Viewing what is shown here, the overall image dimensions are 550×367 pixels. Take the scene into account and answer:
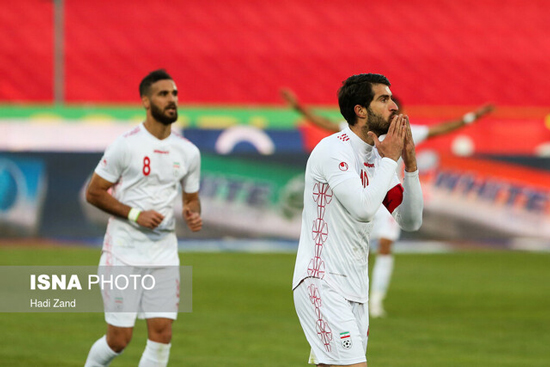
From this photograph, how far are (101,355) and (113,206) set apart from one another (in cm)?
94

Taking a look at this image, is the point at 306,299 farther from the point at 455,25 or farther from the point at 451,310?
the point at 455,25

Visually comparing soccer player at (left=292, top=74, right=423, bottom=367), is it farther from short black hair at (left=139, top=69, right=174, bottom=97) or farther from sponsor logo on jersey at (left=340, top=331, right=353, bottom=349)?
short black hair at (left=139, top=69, right=174, bottom=97)

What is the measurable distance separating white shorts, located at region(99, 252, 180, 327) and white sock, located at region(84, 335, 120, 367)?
0.49ft

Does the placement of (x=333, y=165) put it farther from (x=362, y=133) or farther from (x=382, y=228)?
(x=382, y=228)

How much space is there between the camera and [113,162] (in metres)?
6.32

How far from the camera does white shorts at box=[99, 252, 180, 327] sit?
6.20 meters

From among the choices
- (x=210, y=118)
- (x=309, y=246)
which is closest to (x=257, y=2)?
(x=210, y=118)

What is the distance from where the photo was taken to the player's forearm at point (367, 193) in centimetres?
453

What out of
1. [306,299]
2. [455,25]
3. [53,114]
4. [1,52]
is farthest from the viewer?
[455,25]

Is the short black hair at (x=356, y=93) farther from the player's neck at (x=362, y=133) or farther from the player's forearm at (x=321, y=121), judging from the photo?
the player's forearm at (x=321, y=121)

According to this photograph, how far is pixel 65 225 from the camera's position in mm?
17188

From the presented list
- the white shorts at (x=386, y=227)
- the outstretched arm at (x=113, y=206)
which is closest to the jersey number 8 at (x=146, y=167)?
the outstretched arm at (x=113, y=206)

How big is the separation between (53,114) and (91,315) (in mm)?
10278

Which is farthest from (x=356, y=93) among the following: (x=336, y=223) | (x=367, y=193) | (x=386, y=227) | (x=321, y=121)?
(x=386, y=227)
